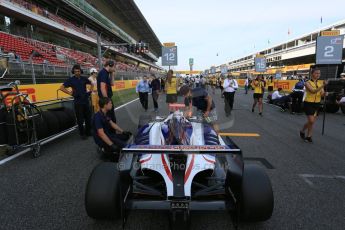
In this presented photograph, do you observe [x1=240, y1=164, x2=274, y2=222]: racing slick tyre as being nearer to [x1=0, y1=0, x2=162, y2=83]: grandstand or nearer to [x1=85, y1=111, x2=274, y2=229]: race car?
[x1=85, y1=111, x2=274, y2=229]: race car

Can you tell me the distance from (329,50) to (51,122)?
7.87 m

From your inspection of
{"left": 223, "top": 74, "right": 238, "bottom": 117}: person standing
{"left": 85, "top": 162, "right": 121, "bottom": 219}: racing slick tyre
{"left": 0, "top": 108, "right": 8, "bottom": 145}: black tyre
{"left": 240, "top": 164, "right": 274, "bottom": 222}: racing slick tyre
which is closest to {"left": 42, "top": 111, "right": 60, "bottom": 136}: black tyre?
{"left": 0, "top": 108, "right": 8, "bottom": 145}: black tyre

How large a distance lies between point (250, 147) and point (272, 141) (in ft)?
2.88

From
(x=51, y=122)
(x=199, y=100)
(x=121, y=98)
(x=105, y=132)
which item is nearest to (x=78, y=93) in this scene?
(x=51, y=122)

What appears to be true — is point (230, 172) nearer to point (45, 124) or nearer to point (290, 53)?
point (45, 124)

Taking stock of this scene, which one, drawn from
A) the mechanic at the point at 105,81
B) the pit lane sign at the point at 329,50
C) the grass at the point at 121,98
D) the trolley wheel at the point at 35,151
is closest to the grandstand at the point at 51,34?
the mechanic at the point at 105,81

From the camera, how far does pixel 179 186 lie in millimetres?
2404

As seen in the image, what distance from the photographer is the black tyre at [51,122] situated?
17.5 feet

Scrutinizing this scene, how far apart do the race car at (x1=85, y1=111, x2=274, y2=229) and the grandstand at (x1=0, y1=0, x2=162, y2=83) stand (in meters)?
3.97

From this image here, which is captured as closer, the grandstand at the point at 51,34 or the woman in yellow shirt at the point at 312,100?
the woman in yellow shirt at the point at 312,100

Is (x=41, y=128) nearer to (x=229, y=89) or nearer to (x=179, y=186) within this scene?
(x=179, y=186)

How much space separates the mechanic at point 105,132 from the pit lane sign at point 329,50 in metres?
6.56

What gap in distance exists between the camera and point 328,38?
25.5 ft

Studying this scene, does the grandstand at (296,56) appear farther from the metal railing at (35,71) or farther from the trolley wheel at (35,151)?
the trolley wheel at (35,151)
